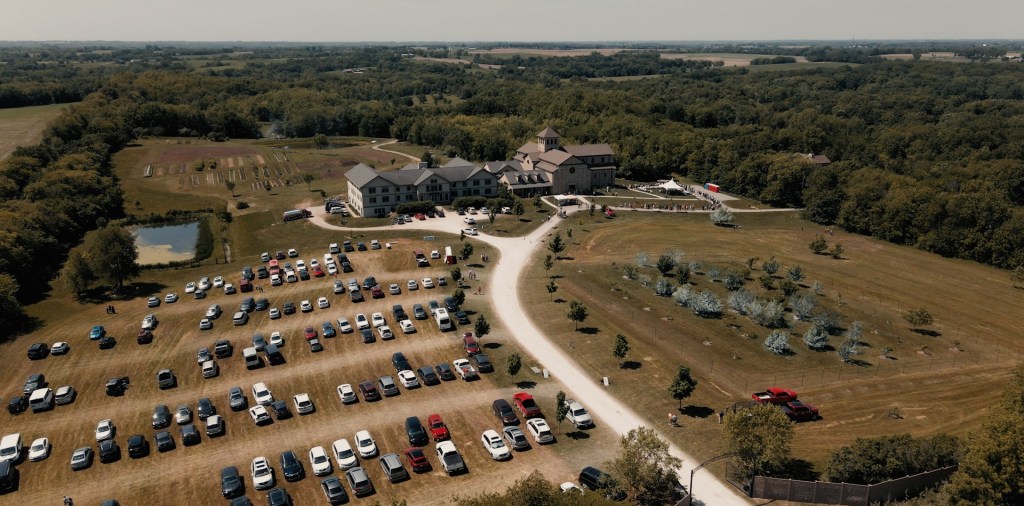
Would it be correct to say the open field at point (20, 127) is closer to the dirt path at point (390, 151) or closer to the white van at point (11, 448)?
the dirt path at point (390, 151)

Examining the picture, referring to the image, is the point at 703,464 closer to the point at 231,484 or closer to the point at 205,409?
the point at 231,484

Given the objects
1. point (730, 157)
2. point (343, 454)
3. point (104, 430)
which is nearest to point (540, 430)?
point (343, 454)

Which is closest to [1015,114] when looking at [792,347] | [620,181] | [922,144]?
[922,144]

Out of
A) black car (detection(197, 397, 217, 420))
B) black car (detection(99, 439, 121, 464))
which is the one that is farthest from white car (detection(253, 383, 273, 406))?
black car (detection(99, 439, 121, 464))

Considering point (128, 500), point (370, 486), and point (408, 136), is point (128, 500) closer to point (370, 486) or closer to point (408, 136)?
point (370, 486)

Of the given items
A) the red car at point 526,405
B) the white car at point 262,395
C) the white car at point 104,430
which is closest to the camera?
the white car at point 104,430

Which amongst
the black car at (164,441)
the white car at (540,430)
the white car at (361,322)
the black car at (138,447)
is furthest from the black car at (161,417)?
the white car at (540,430)
